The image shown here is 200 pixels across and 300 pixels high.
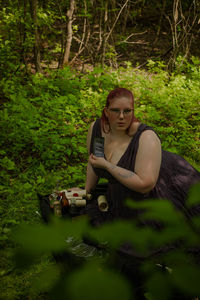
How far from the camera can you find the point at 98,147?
270 centimetres

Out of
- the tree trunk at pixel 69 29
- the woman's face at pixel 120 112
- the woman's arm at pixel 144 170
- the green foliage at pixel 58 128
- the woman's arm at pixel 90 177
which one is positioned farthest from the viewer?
the tree trunk at pixel 69 29

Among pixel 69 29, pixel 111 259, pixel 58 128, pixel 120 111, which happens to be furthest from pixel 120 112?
pixel 69 29

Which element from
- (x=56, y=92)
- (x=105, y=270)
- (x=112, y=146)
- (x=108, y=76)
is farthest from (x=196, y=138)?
(x=105, y=270)

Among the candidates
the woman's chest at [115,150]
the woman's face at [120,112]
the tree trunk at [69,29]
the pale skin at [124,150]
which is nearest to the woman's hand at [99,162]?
the pale skin at [124,150]

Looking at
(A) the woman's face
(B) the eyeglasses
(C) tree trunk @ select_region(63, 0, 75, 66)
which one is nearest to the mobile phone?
(A) the woman's face

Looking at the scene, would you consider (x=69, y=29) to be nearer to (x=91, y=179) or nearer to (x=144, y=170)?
(x=91, y=179)

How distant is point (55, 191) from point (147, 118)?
10.4ft

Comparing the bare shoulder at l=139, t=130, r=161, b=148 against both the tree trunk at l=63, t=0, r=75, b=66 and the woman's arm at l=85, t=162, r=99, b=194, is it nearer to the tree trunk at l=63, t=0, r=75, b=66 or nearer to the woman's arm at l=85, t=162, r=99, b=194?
the woman's arm at l=85, t=162, r=99, b=194

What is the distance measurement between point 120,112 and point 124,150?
36 centimetres

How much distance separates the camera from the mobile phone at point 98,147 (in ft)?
8.67

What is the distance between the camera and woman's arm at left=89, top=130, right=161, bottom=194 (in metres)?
2.29

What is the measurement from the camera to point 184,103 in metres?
6.14

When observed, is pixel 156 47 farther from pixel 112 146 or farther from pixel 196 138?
pixel 112 146

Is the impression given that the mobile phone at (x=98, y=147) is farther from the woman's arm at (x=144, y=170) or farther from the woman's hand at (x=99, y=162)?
the woman's arm at (x=144, y=170)
